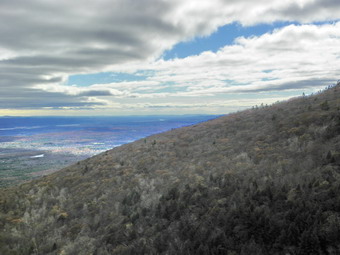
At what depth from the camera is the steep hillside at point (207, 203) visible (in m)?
5.90

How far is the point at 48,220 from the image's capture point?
9.86 meters

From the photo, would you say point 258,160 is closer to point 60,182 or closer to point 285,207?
point 285,207

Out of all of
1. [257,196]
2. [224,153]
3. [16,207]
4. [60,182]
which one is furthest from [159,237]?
[60,182]

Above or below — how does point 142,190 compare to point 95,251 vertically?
above

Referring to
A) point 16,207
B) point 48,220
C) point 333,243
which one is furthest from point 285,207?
point 16,207

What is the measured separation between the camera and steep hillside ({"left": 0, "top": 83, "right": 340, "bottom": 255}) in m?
5.90

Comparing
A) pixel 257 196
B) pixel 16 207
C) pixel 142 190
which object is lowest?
pixel 16 207

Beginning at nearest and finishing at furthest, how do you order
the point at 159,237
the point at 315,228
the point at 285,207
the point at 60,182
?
the point at 315,228 < the point at 285,207 < the point at 159,237 < the point at 60,182

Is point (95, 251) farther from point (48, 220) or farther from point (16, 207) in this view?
point (16, 207)

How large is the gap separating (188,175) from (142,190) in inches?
95.4

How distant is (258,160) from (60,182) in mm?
12821

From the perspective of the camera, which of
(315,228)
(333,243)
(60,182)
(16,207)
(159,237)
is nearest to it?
(333,243)

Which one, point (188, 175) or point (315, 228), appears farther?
point (188, 175)

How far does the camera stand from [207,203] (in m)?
8.02
